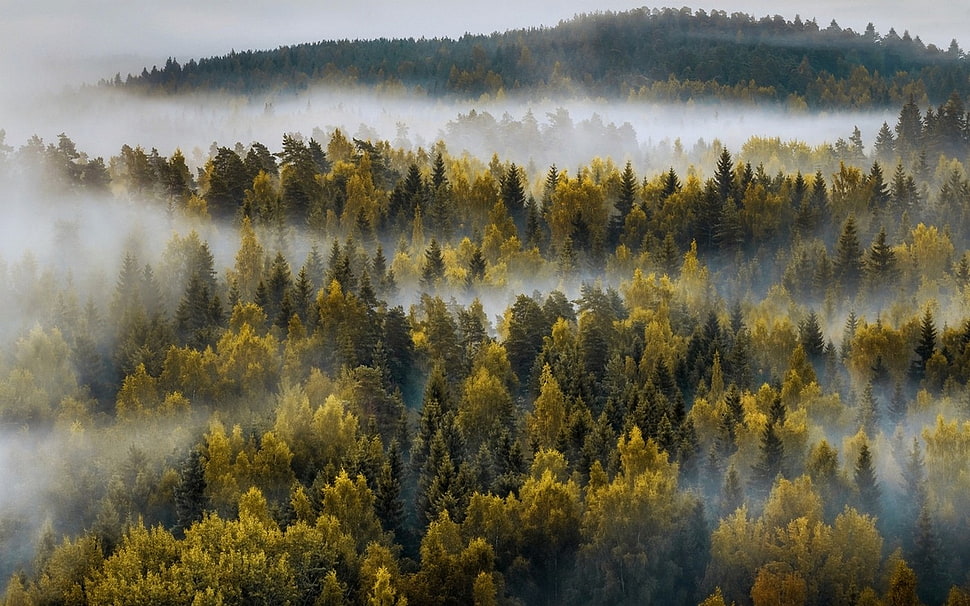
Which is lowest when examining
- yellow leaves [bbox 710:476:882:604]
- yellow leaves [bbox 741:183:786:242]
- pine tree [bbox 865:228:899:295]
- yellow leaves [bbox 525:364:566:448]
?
yellow leaves [bbox 710:476:882:604]

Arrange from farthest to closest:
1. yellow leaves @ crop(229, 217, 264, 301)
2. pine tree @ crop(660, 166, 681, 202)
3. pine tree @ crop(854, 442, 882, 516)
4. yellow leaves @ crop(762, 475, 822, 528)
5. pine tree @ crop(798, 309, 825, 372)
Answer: pine tree @ crop(660, 166, 681, 202) < yellow leaves @ crop(229, 217, 264, 301) < pine tree @ crop(798, 309, 825, 372) < pine tree @ crop(854, 442, 882, 516) < yellow leaves @ crop(762, 475, 822, 528)

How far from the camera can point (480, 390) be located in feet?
349

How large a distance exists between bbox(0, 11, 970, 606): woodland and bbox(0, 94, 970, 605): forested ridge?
12.9 inches

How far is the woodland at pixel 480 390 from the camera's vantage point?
3349 inches

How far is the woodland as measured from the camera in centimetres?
8506

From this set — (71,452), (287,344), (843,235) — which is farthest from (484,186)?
(71,452)

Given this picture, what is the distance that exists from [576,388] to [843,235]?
59.6 metres

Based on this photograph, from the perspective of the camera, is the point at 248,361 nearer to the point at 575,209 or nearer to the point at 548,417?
the point at 548,417

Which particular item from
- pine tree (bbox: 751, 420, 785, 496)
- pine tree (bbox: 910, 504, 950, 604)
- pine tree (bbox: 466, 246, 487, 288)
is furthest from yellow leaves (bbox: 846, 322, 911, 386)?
pine tree (bbox: 466, 246, 487, 288)

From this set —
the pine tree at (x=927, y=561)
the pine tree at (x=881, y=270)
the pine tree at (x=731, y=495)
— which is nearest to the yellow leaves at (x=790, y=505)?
the pine tree at (x=731, y=495)

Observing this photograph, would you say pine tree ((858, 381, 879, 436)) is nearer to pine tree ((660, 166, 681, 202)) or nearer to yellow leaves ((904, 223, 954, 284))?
yellow leaves ((904, 223, 954, 284))

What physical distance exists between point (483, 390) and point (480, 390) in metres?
0.27

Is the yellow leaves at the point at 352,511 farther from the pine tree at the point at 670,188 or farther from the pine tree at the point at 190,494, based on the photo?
the pine tree at the point at 670,188

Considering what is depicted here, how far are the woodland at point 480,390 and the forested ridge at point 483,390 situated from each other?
0.33 meters
